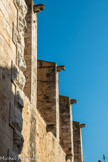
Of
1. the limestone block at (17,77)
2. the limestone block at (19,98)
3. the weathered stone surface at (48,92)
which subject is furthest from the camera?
the weathered stone surface at (48,92)

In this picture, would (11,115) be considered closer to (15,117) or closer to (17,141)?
(15,117)

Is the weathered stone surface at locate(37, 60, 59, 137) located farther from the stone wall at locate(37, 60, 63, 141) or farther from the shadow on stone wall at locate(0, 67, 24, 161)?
the shadow on stone wall at locate(0, 67, 24, 161)

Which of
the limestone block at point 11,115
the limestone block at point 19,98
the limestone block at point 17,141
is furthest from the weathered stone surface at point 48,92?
the limestone block at point 11,115

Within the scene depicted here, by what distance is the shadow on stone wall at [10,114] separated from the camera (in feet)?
20.8

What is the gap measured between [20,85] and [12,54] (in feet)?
2.04

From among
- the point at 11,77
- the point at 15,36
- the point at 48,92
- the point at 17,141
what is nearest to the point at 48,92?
the point at 48,92

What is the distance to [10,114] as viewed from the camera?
21.9ft

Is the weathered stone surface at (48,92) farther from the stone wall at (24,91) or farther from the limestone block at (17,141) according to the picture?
the limestone block at (17,141)

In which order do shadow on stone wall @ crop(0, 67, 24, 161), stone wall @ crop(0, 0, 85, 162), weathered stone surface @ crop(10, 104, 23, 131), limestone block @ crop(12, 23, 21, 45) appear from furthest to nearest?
limestone block @ crop(12, 23, 21, 45), weathered stone surface @ crop(10, 104, 23, 131), stone wall @ crop(0, 0, 85, 162), shadow on stone wall @ crop(0, 67, 24, 161)

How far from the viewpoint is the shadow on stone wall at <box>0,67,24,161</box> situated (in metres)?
6.34

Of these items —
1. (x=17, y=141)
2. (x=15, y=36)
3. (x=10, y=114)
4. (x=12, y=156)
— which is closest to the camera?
(x=12, y=156)

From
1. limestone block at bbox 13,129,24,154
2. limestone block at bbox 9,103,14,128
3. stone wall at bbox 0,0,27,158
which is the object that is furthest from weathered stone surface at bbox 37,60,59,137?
limestone block at bbox 9,103,14,128

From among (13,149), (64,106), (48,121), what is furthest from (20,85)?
(64,106)

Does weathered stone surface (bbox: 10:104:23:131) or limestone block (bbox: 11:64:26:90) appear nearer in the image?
weathered stone surface (bbox: 10:104:23:131)
